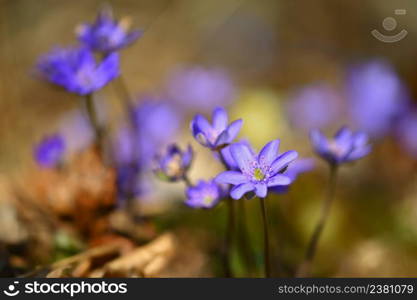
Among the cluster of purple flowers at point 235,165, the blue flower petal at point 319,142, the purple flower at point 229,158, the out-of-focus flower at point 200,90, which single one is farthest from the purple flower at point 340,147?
the out-of-focus flower at point 200,90

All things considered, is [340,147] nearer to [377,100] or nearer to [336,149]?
[336,149]

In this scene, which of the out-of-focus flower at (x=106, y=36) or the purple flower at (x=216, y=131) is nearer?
the purple flower at (x=216, y=131)

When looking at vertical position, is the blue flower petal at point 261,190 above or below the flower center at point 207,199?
below

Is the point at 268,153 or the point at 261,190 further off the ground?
the point at 268,153

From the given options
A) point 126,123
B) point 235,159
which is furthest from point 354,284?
point 126,123

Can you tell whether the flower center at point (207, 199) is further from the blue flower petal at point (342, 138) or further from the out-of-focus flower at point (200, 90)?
the out-of-focus flower at point (200, 90)

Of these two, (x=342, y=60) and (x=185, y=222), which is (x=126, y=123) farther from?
(x=342, y=60)

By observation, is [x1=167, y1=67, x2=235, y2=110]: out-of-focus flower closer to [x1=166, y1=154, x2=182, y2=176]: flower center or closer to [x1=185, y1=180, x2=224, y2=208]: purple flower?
[x1=166, y1=154, x2=182, y2=176]: flower center

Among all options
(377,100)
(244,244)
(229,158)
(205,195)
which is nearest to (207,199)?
(205,195)
